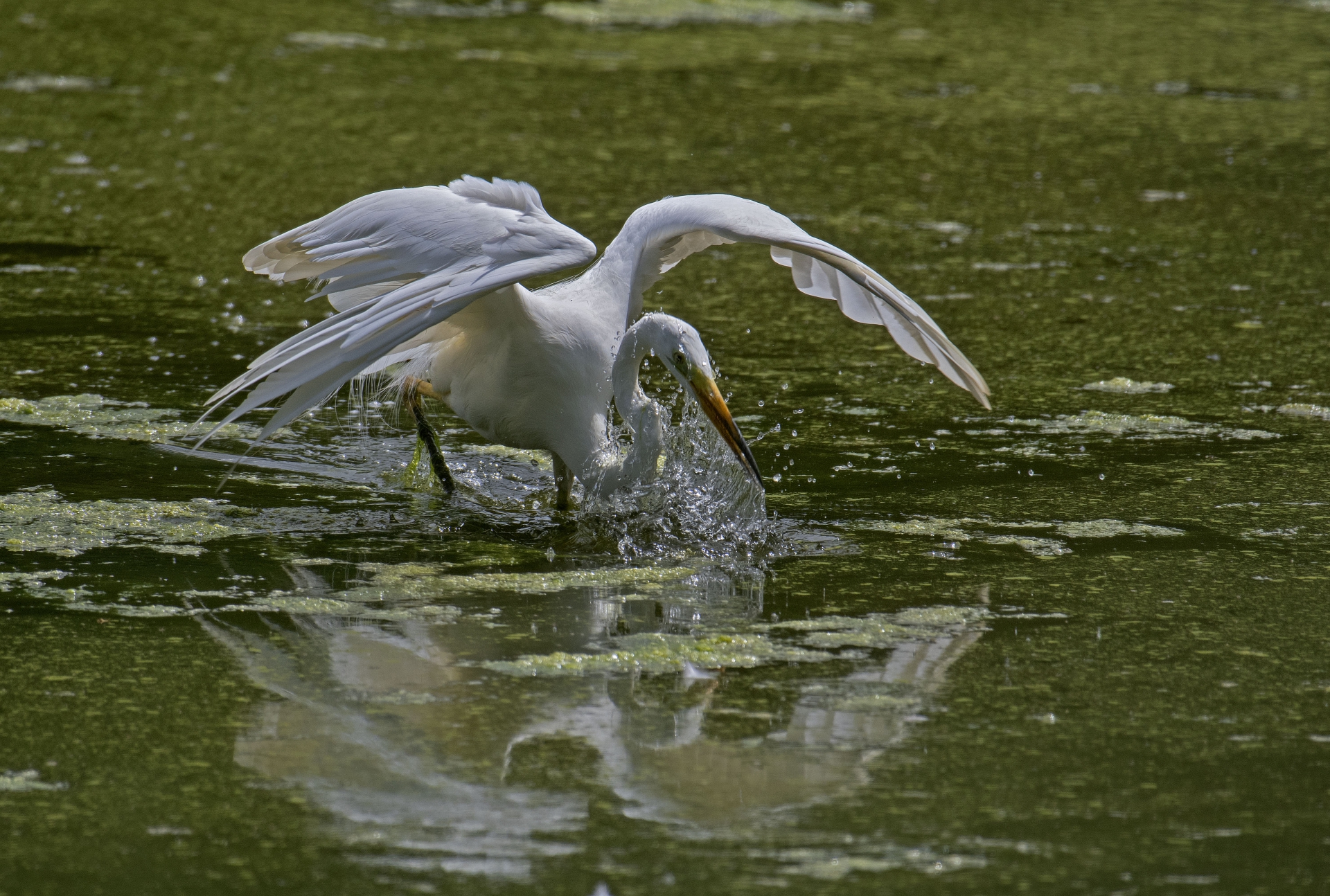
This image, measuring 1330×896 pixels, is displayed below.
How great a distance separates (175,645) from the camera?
2836mm

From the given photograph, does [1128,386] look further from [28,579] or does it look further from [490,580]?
[28,579]

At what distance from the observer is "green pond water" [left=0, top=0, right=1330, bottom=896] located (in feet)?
7.13

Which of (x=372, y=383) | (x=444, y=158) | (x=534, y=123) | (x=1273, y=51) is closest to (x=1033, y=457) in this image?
(x=372, y=383)

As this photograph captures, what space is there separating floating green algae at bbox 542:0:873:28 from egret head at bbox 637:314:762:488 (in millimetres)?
7116

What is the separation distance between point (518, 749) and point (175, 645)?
31.9 inches

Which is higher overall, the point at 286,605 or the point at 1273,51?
the point at 1273,51

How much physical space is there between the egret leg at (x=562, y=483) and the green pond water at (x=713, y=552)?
8 cm

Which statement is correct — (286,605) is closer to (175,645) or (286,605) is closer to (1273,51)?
(175,645)

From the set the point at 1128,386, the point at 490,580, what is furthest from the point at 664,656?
the point at 1128,386

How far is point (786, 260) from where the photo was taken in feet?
14.2

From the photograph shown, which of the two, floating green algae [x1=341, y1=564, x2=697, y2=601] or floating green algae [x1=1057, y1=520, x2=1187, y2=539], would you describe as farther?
floating green algae [x1=1057, y1=520, x2=1187, y2=539]

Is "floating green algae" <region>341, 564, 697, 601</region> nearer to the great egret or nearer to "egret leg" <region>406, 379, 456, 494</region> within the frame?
the great egret

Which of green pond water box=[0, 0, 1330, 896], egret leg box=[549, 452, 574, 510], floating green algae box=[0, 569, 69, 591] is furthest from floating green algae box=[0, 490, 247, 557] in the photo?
egret leg box=[549, 452, 574, 510]

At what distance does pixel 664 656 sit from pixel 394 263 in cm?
130
